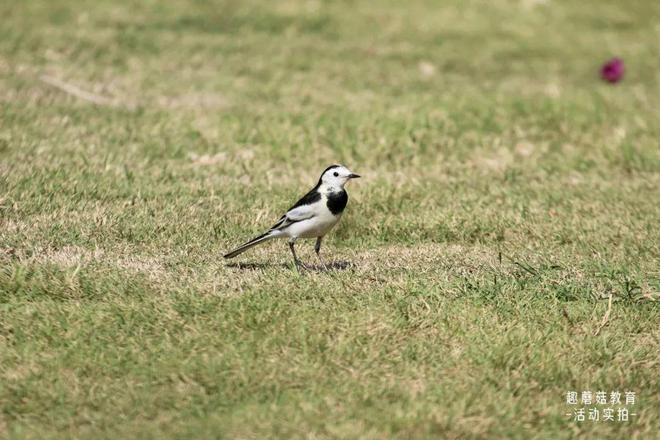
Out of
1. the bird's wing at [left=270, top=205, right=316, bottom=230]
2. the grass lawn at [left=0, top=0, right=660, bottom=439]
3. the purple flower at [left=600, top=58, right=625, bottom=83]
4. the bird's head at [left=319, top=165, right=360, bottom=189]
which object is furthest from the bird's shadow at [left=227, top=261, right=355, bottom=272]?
the purple flower at [left=600, top=58, right=625, bottom=83]

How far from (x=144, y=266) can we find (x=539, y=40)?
1133 centimetres

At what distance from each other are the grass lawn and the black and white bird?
0.26 metres

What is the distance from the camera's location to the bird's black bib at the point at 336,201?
6965 millimetres

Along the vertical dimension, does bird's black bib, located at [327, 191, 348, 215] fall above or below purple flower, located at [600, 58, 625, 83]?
below

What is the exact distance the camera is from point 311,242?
323 inches

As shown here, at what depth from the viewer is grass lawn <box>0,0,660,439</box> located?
211 inches

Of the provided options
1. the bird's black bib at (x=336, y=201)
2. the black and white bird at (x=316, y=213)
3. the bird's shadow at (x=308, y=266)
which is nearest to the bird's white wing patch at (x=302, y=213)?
the black and white bird at (x=316, y=213)

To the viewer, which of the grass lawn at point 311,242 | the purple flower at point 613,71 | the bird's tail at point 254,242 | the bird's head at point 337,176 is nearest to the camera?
the grass lawn at point 311,242

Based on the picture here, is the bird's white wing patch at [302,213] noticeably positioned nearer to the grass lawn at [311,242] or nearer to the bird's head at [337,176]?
the bird's head at [337,176]

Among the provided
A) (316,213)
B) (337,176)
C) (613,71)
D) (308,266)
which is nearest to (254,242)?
(316,213)

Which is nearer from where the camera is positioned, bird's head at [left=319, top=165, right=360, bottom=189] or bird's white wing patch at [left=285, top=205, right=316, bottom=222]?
bird's white wing patch at [left=285, top=205, right=316, bottom=222]

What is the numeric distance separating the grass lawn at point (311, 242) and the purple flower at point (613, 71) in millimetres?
487

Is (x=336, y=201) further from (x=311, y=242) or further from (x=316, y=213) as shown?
(x=311, y=242)

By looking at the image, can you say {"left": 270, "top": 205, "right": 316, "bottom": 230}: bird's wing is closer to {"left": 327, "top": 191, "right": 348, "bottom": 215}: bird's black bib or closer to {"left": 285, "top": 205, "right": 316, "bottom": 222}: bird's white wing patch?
{"left": 285, "top": 205, "right": 316, "bottom": 222}: bird's white wing patch
